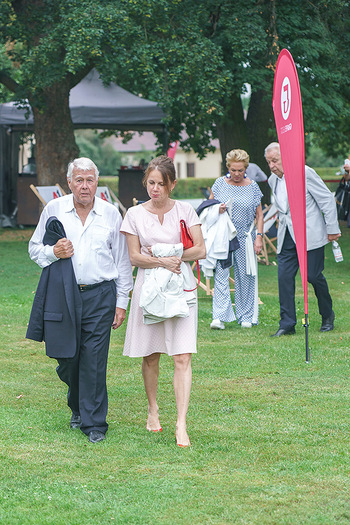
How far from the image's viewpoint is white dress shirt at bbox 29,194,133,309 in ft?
17.3

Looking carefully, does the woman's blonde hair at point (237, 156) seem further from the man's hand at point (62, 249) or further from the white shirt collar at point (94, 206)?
the man's hand at point (62, 249)

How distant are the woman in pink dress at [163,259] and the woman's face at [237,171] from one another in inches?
147

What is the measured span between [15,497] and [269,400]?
2.47 metres

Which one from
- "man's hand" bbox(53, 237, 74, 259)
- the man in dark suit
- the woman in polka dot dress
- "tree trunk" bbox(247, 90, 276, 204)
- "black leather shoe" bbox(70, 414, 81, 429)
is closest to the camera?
"man's hand" bbox(53, 237, 74, 259)

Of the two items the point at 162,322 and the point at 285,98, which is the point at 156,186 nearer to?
the point at 162,322

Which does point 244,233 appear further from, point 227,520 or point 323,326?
point 227,520

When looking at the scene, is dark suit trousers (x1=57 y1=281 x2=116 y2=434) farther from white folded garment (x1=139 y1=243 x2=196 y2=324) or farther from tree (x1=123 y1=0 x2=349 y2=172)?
tree (x1=123 y1=0 x2=349 y2=172)

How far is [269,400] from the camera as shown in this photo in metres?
6.24

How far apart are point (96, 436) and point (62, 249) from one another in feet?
3.84

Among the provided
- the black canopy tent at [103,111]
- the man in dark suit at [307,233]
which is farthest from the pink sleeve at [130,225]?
the black canopy tent at [103,111]

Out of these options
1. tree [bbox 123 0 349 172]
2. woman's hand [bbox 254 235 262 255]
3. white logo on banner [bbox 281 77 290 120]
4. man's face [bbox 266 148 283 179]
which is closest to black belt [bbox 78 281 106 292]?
white logo on banner [bbox 281 77 290 120]

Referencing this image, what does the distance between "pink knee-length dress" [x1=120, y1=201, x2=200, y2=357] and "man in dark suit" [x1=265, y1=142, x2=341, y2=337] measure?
3.43 m

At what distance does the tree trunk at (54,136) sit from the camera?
62.2ft

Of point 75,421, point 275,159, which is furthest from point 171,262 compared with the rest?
point 275,159
